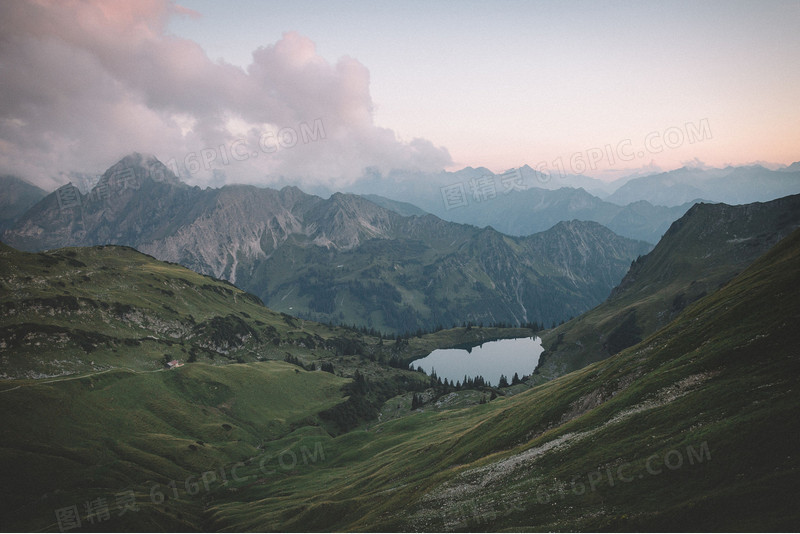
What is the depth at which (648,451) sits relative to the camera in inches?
1451

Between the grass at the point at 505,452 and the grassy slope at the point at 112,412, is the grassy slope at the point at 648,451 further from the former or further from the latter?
the grassy slope at the point at 112,412

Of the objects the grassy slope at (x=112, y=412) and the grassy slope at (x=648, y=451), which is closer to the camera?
the grassy slope at (x=648, y=451)

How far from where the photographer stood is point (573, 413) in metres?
60.5

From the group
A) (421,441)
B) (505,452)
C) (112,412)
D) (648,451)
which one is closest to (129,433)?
(112,412)

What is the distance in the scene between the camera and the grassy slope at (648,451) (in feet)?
94.8

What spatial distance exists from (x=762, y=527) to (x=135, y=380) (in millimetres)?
167247

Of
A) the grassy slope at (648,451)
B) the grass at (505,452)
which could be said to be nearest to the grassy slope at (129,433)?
the grass at (505,452)

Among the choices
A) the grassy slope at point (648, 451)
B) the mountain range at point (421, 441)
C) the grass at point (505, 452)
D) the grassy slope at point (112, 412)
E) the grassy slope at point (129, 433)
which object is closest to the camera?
the grassy slope at point (648, 451)

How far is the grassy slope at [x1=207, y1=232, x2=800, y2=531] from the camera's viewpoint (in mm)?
28891

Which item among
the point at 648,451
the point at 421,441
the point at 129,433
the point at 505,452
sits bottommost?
the point at 421,441

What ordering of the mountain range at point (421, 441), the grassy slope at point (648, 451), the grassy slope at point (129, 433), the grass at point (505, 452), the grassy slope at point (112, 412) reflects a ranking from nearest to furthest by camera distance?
the grassy slope at point (648, 451) < the grass at point (505, 452) < the mountain range at point (421, 441) < the grassy slope at point (129, 433) < the grassy slope at point (112, 412)

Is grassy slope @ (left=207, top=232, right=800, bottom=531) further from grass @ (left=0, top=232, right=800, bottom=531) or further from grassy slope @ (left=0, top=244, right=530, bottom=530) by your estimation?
grassy slope @ (left=0, top=244, right=530, bottom=530)

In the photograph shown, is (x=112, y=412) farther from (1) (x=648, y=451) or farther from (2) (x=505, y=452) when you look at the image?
(1) (x=648, y=451)

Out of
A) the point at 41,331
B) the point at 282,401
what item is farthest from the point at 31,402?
the point at 282,401
